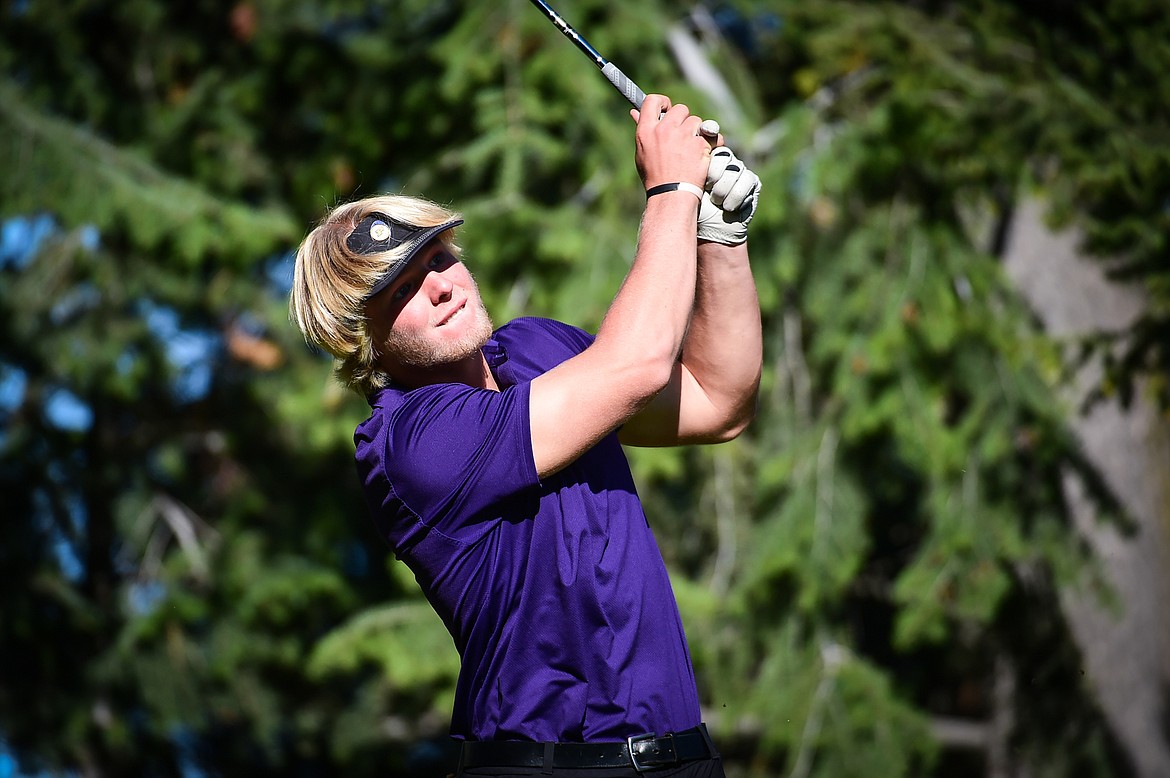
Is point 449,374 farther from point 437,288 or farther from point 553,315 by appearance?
point 553,315

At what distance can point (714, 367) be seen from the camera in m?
2.36

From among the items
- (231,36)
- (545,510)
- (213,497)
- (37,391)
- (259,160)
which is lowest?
(545,510)

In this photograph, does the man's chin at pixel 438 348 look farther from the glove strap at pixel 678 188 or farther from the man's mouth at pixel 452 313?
the glove strap at pixel 678 188

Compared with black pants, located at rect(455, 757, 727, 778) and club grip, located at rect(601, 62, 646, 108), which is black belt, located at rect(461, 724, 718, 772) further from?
club grip, located at rect(601, 62, 646, 108)

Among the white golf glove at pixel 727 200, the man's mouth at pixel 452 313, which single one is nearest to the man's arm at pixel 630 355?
the white golf glove at pixel 727 200

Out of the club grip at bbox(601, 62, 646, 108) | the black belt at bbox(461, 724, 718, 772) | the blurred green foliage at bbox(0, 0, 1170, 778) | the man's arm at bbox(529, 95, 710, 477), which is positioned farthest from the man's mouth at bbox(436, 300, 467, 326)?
the blurred green foliage at bbox(0, 0, 1170, 778)

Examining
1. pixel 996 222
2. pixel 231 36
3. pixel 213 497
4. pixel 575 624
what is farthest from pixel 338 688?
pixel 575 624

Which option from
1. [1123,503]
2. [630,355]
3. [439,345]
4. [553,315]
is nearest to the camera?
[630,355]

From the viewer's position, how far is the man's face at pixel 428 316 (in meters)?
2.10

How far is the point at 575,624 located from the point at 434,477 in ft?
1.15

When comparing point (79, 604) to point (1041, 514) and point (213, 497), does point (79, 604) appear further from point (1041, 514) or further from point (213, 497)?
point (1041, 514)

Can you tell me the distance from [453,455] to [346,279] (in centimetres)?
44

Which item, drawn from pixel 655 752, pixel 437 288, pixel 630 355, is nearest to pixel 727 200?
pixel 630 355

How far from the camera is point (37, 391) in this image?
6.25 m
